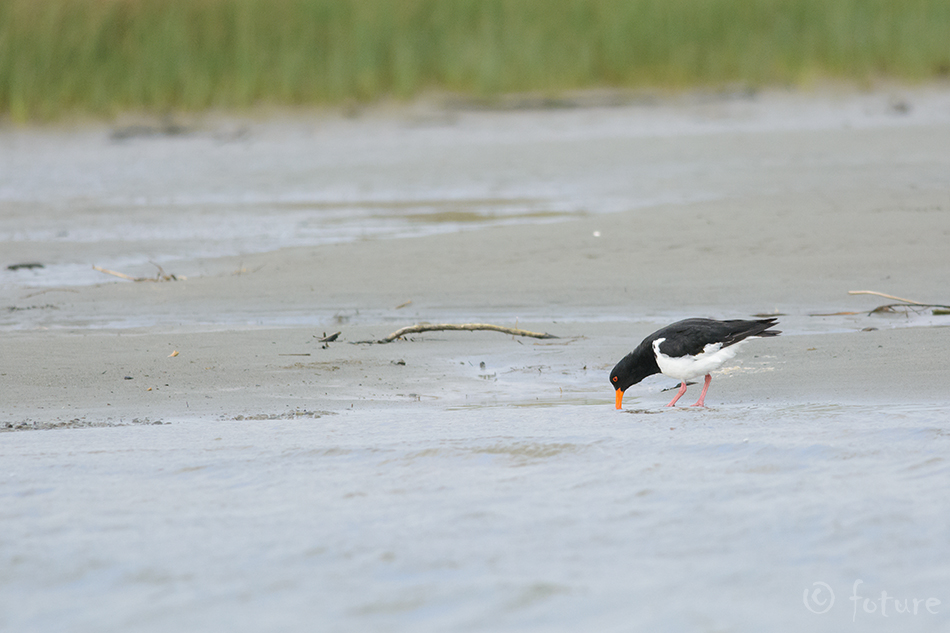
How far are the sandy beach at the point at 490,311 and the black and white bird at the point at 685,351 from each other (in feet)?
0.54

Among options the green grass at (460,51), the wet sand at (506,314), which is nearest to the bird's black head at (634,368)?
the wet sand at (506,314)

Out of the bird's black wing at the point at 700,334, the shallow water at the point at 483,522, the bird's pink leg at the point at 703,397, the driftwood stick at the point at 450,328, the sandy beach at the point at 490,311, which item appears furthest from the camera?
the driftwood stick at the point at 450,328

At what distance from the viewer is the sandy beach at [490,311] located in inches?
128

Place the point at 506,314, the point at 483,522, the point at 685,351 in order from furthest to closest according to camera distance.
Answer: the point at 506,314 → the point at 685,351 → the point at 483,522

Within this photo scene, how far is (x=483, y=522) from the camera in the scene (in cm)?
354

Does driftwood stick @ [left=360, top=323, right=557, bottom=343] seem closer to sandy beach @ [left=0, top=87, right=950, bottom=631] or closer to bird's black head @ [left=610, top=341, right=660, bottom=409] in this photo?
sandy beach @ [left=0, top=87, right=950, bottom=631]

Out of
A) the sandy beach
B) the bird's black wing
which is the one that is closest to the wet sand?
the sandy beach

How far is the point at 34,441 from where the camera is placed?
171 inches

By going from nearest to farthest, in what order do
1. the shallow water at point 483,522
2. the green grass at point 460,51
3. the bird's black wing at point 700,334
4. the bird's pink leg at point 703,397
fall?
the shallow water at point 483,522 < the bird's black wing at point 700,334 < the bird's pink leg at point 703,397 < the green grass at point 460,51

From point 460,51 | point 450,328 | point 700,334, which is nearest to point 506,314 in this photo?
point 450,328

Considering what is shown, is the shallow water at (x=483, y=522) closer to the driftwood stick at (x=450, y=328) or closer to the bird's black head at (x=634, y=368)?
the bird's black head at (x=634, y=368)

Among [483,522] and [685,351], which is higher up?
[685,351]

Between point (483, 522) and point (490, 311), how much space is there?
3.46 meters

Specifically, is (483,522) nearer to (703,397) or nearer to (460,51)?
(703,397)
